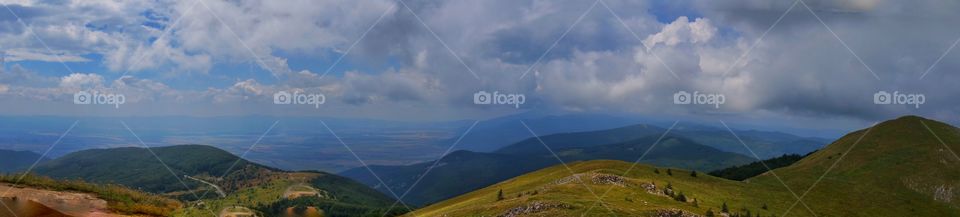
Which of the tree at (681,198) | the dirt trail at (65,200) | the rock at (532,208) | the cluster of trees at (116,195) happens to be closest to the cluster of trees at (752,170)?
the tree at (681,198)

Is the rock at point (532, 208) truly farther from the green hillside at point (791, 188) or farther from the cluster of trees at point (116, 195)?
the cluster of trees at point (116, 195)

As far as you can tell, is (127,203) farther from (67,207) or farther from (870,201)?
(870,201)

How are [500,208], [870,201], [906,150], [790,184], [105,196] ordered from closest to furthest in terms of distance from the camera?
[105,196], [500,208], [870,201], [790,184], [906,150]

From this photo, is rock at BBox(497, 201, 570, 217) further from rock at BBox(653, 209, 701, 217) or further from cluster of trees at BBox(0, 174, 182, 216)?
cluster of trees at BBox(0, 174, 182, 216)

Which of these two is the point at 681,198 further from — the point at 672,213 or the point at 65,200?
the point at 65,200

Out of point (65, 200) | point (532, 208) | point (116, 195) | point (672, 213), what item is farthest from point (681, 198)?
point (65, 200)

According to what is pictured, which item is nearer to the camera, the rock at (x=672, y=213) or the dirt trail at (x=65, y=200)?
the dirt trail at (x=65, y=200)

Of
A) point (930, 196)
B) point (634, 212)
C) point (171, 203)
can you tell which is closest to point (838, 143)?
point (930, 196)
